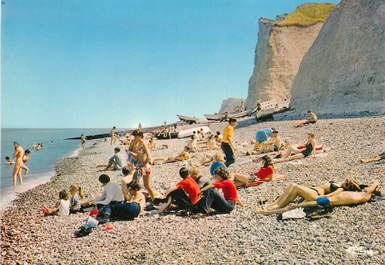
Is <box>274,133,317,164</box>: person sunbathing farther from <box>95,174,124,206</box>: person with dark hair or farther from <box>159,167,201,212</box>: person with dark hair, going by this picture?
<box>95,174,124,206</box>: person with dark hair

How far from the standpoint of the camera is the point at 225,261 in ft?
23.1

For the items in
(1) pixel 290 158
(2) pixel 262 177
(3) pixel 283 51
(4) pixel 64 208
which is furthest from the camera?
(3) pixel 283 51

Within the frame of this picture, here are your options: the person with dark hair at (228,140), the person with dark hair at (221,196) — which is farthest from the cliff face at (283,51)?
the person with dark hair at (221,196)

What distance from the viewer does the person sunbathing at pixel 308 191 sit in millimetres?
9102

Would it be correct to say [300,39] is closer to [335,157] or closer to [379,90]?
[379,90]

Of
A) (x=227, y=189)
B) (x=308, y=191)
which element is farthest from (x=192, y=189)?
(x=308, y=191)

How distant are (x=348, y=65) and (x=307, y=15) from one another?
117ft

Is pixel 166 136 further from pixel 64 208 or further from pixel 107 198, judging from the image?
pixel 107 198

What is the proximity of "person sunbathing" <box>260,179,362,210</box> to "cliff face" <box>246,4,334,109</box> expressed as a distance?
5475 centimetres

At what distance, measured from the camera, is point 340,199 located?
346 inches

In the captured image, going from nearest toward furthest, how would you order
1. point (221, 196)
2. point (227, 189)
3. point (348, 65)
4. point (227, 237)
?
1. point (227, 237)
2. point (221, 196)
3. point (227, 189)
4. point (348, 65)

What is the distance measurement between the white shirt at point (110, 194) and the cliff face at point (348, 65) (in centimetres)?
2424

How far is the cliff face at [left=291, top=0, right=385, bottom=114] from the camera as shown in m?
32.0

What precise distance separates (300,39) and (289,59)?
4.62m
